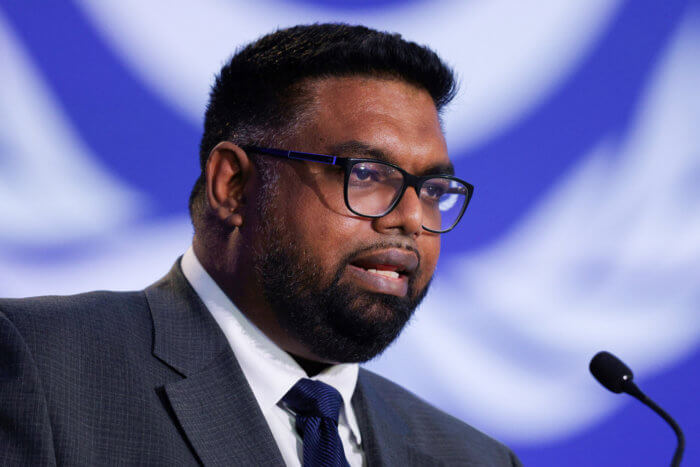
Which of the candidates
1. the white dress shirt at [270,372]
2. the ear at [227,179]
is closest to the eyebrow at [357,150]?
the ear at [227,179]

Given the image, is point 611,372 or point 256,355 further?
point 256,355

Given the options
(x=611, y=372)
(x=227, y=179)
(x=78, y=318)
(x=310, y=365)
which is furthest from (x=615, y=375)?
(x=78, y=318)

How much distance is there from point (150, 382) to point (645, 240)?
212 cm

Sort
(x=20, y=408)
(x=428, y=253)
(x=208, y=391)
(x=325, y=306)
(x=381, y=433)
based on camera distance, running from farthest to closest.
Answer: (x=381, y=433) → (x=428, y=253) → (x=325, y=306) → (x=208, y=391) → (x=20, y=408)

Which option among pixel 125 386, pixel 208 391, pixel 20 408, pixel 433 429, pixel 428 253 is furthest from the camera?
pixel 433 429

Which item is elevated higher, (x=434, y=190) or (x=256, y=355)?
(x=434, y=190)

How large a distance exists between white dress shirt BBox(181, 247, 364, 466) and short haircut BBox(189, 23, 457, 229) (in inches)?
10.9

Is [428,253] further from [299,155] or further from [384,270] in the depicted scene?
[299,155]

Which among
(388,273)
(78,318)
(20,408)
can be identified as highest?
(388,273)

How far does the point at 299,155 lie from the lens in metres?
1.99

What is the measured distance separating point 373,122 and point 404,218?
0.85 ft

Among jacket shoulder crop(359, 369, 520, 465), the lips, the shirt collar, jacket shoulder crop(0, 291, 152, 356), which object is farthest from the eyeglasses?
jacket shoulder crop(359, 369, 520, 465)

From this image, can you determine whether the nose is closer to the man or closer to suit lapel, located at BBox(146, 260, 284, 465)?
the man

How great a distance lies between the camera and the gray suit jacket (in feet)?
5.09
